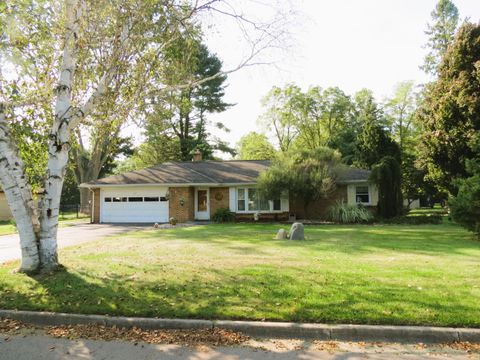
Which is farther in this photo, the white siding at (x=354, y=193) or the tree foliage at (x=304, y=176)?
the white siding at (x=354, y=193)

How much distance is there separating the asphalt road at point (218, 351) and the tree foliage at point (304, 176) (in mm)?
17330

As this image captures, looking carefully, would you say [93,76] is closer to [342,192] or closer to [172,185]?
[172,185]

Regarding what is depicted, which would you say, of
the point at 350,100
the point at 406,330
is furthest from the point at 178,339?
the point at 350,100

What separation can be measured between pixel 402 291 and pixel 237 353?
3172 mm

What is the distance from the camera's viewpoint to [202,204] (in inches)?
1014

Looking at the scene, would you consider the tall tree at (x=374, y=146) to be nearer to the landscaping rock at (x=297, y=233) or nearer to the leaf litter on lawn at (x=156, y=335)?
the landscaping rock at (x=297, y=233)

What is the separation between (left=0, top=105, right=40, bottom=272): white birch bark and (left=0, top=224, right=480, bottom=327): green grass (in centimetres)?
47

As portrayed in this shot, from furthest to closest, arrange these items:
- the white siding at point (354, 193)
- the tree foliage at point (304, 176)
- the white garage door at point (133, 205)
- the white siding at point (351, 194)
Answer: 1. the white garage door at point (133, 205)
2. the white siding at point (351, 194)
3. the white siding at point (354, 193)
4. the tree foliage at point (304, 176)

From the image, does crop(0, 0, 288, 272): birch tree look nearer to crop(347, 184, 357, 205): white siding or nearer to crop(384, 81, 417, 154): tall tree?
crop(347, 184, 357, 205): white siding

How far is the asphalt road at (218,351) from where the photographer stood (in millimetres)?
4125

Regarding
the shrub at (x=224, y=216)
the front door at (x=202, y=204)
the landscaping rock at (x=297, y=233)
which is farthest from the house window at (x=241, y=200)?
the landscaping rock at (x=297, y=233)

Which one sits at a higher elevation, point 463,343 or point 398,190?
point 398,190

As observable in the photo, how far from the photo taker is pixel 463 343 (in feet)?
14.5

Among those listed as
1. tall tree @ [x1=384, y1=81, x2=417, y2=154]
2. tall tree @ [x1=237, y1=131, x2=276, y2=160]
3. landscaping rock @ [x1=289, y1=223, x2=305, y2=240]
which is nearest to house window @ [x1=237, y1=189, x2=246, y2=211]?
landscaping rock @ [x1=289, y1=223, x2=305, y2=240]
